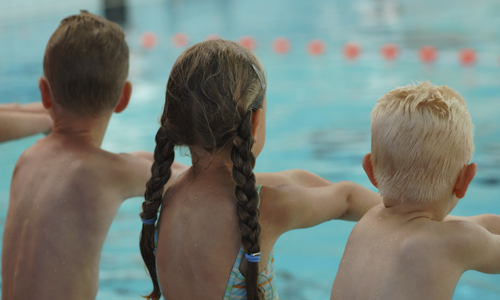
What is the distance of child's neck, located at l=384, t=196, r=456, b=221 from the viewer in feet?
4.39

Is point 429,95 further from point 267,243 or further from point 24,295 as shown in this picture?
point 24,295

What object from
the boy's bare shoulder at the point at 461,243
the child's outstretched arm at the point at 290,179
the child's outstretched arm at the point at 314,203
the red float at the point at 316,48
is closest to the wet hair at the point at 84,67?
the child's outstretched arm at the point at 290,179

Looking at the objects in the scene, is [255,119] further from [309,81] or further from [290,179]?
[309,81]

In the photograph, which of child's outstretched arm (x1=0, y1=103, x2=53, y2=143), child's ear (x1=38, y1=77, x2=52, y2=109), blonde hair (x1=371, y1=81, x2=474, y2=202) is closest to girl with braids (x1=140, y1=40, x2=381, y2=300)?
blonde hair (x1=371, y1=81, x2=474, y2=202)

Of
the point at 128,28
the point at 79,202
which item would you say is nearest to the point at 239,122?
the point at 79,202

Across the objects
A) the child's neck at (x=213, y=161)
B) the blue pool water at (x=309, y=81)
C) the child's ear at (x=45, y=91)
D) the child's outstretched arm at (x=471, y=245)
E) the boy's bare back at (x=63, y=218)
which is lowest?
the blue pool water at (x=309, y=81)

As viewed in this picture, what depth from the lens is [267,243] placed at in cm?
143

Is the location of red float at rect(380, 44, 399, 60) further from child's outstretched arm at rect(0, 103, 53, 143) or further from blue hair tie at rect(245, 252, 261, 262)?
blue hair tie at rect(245, 252, 261, 262)

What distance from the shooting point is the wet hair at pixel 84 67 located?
1.87m

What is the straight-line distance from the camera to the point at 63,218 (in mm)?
1752

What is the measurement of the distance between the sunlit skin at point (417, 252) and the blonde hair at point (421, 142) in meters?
0.03

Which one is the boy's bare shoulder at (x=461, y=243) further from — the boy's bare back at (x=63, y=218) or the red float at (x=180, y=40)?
the red float at (x=180, y=40)

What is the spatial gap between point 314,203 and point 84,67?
93cm

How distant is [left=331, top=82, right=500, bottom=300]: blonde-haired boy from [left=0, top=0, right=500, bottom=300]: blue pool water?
1.72 meters
